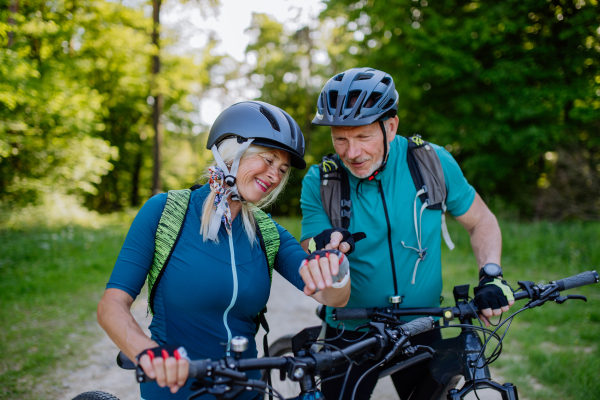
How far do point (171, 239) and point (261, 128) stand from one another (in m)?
0.72

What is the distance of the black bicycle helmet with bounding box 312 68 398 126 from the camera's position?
94.7 inches

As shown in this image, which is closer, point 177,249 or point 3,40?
point 177,249

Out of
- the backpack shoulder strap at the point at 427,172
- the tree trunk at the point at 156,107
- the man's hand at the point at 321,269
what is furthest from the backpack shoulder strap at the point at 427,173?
the tree trunk at the point at 156,107

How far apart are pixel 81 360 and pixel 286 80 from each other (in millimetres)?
22152

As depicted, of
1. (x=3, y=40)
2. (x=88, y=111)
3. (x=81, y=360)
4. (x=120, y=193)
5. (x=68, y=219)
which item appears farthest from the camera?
(x=120, y=193)

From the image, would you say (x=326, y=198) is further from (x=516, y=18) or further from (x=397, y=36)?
(x=397, y=36)

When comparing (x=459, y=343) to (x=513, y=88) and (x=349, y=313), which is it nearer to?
(x=349, y=313)

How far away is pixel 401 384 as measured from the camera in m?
2.58

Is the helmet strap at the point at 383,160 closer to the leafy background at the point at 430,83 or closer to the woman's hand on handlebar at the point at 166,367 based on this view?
the woman's hand on handlebar at the point at 166,367

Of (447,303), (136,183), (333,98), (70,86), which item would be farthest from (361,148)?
(136,183)

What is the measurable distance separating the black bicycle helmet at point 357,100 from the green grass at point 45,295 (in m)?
4.04

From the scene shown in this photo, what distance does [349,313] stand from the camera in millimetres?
2215

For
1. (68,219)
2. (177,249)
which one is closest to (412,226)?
(177,249)

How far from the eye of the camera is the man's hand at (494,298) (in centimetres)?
206
